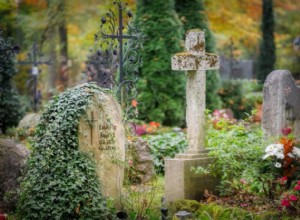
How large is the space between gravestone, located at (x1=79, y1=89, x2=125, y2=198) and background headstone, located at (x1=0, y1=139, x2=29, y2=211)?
1316 mm

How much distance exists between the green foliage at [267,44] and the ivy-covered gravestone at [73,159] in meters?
16.1

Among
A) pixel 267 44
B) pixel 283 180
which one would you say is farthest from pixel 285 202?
pixel 267 44

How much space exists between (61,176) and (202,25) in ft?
39.1

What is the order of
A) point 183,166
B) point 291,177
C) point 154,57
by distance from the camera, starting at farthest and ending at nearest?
point 154,57
point 183,166
point 291,177

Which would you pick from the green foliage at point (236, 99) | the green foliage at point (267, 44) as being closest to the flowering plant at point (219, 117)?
the green foliage at point (236, 99)

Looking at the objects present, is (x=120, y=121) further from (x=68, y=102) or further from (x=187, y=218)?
(x=187, y=218)

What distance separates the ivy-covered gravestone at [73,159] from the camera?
27.8ft

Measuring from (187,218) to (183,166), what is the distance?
103cm

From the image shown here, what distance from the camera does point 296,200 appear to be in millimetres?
8078

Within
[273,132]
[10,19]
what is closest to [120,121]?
[273,132]

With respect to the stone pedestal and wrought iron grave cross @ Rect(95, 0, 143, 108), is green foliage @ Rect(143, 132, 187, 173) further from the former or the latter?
the stone pedestal

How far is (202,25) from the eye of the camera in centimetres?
1972

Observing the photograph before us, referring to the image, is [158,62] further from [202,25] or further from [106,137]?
[106,137]

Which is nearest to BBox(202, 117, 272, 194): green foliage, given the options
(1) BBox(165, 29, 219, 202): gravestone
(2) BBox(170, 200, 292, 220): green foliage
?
(1) BBox(165, 29, 219, 202): gravestone
